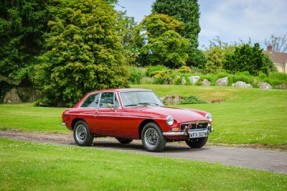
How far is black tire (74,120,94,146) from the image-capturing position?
1625 centimetres

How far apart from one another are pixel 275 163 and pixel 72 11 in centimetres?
3019

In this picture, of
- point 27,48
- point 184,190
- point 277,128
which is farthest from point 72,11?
point 184,190

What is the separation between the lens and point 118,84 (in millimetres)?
39469

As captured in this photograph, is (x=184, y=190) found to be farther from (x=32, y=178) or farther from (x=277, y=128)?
(x=277, y=128)

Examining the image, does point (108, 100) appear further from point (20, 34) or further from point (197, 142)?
point (20, 34)

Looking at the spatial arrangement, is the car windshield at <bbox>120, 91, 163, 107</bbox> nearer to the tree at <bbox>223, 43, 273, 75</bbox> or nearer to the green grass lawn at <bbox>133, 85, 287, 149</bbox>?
the green grass lawn at <bbox>133, 85, 287, 149</bbox>

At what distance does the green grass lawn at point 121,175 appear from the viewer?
27.2ft

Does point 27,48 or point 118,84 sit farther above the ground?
point 27,48

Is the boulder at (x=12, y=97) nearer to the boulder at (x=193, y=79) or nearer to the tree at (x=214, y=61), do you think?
the boulder at (x=193, y=79)

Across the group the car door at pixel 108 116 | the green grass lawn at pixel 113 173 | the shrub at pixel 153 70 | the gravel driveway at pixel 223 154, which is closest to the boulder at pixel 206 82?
the shrub at pixel 153 70

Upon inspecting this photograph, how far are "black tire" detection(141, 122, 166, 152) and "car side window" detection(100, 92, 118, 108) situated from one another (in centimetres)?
161

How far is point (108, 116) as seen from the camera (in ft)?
51.1

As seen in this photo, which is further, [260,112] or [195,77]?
[195,77]

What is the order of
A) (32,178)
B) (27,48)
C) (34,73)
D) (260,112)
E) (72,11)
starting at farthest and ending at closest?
1. (27,48)
2. (34,73)
3. (72,11)
4. (260,112)
5. (32,178)
